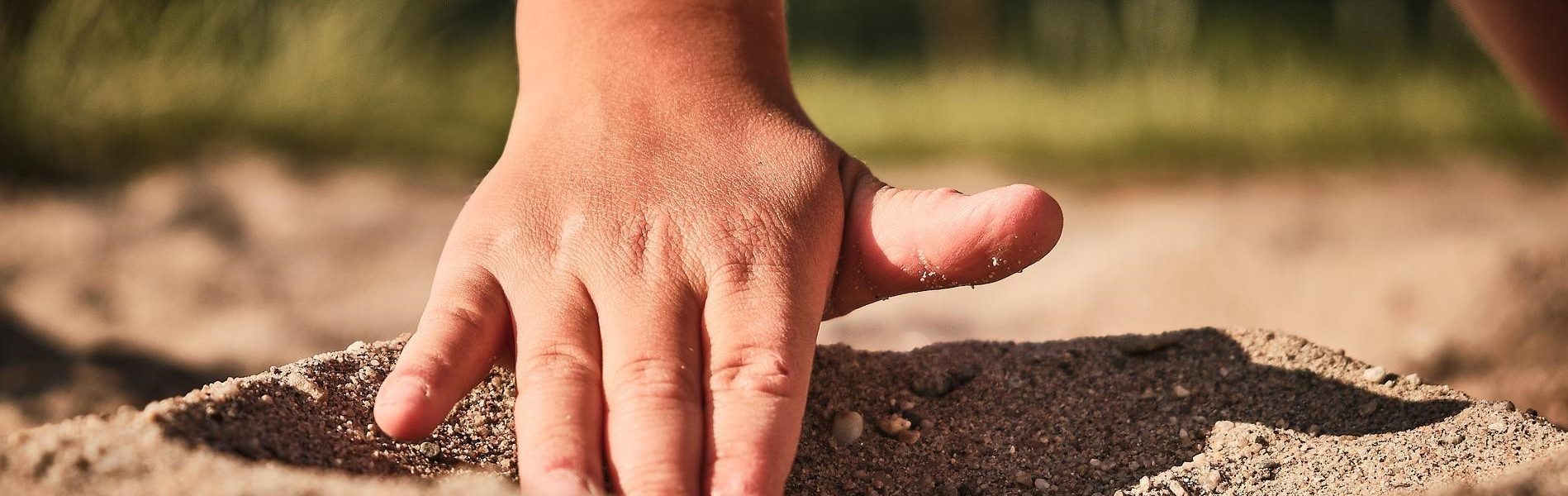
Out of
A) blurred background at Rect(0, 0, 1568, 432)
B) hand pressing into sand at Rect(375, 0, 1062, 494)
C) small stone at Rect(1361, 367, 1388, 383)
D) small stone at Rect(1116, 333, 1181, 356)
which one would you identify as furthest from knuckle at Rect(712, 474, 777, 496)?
blurred background at Rect(0, 0, 1568, 432)

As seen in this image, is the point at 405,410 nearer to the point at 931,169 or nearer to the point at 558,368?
the point at 558,368

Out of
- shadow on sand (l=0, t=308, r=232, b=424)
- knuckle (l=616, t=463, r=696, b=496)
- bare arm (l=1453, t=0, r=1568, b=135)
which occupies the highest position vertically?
shadow on sand (l=0, t=308, r=232, b=424)

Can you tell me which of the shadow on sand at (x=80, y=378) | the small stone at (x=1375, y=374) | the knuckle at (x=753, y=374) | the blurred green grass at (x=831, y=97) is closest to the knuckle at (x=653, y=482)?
the knuckle at (x=753, y=374)

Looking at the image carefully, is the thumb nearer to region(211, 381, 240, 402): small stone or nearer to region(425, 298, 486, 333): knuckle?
region(425, 298, 486, 333): knuckle

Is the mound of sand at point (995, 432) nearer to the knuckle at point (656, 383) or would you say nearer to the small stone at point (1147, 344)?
the small stone at point (1147, 344)

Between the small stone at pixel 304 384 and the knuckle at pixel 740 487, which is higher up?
the small stone at pixel 304 384

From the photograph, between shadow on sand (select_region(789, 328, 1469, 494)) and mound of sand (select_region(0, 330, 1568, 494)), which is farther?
shadow on sand (select_region(789, 328, 1469, 494))
